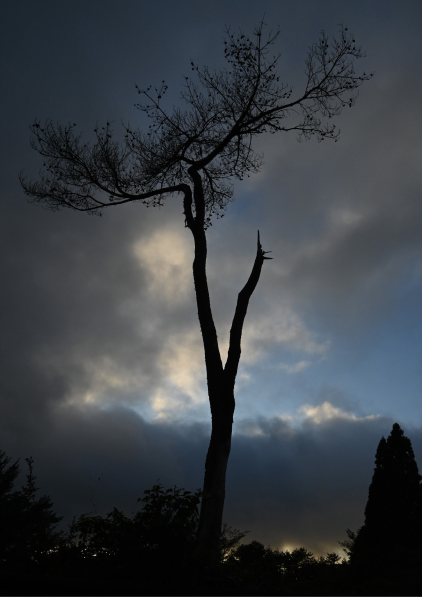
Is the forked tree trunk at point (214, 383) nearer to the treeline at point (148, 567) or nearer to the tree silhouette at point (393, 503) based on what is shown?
the treeline at point (148, 567)

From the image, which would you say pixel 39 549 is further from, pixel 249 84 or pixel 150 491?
pixel 249 84

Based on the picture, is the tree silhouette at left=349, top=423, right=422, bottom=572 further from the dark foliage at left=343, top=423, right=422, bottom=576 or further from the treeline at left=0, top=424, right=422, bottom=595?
the treeline at left=0, top=424, right=422, bottom=595

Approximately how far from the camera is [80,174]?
1050cm

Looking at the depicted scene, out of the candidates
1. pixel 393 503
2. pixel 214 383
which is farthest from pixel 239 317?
pixel 393 503

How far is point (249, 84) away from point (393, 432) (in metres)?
13.1

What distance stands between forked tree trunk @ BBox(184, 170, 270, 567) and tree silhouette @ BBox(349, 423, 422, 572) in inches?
341

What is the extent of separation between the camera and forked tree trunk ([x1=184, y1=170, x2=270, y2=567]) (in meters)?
6.23

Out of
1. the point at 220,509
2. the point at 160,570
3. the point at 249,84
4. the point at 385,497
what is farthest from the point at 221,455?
the point at 385,497

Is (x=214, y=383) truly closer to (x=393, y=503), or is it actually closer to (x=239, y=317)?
(x=239, y=317)

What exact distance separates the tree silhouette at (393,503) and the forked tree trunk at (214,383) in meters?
8.66

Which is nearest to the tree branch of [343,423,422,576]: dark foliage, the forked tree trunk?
the forked tree trunk

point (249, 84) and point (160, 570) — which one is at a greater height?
point (249, 84)

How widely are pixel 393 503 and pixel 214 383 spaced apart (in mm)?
10413

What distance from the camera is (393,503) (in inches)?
538
